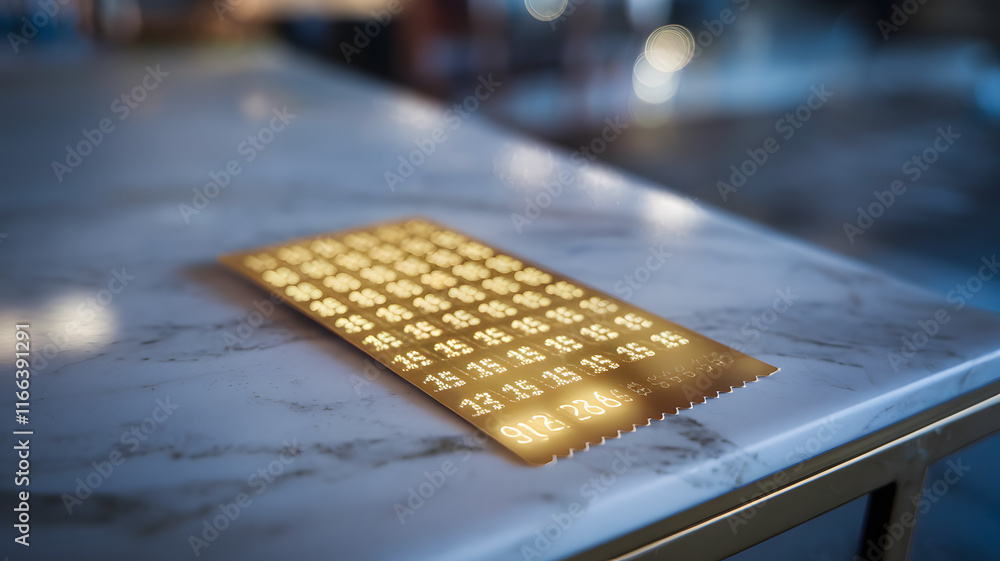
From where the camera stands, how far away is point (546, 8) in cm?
400

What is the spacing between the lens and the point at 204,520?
1.49 ft

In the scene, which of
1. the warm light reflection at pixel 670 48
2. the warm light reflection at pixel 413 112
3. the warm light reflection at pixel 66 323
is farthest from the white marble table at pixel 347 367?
the warm light reflection at pixel 670 48

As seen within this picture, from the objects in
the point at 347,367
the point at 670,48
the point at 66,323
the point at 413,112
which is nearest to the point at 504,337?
the point at 347,367

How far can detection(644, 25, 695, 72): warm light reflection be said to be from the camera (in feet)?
15.3

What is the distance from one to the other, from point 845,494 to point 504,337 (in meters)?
0.29

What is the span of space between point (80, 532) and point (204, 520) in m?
0.07

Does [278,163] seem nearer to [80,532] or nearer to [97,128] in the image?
[97,128]

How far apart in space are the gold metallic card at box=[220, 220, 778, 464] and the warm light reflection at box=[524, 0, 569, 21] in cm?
339

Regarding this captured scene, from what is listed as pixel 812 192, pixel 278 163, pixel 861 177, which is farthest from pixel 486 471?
pixel 861 177

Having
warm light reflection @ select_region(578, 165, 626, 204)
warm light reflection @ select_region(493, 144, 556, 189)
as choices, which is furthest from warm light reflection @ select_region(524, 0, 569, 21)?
warm light reflection @ select_region(578, 165, 626, 204)

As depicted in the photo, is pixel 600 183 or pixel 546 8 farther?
pixel 546 8

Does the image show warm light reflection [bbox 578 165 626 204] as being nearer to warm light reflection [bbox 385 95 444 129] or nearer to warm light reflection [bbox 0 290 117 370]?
warm light reflection [bbox 385 95 444 129]

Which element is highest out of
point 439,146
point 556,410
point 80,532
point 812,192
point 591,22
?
point 591,22

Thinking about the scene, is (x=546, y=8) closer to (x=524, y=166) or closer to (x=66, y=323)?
(x=524, y=166)
